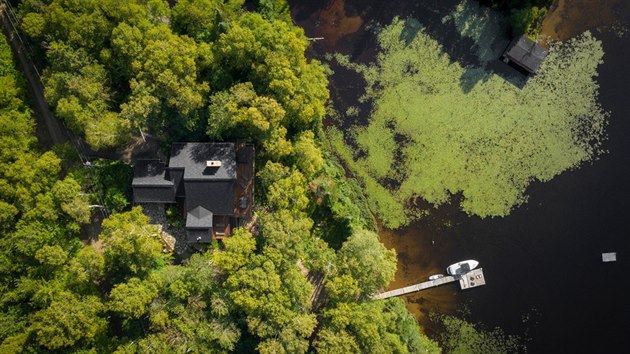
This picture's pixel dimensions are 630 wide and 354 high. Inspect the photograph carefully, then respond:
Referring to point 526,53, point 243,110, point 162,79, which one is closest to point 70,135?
point 162,79

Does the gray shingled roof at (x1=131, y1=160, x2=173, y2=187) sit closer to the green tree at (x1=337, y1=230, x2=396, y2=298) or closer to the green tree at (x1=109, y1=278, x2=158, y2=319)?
the green tree at (x1=109, y1=278, x2=158, y2=319)

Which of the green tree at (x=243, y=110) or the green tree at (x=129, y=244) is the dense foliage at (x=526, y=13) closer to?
the green tree at (x=243, y=110)

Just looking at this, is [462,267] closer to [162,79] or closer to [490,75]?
[490,75]

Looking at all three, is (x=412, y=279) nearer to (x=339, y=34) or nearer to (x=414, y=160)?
(x=414, y=160)

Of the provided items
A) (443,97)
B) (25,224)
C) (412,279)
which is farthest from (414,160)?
(25,224)

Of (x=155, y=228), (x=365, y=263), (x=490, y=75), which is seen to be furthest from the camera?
(x=490, y=75)

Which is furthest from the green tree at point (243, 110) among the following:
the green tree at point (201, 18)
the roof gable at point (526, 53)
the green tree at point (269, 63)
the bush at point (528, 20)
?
the bush at point (528, 20)
